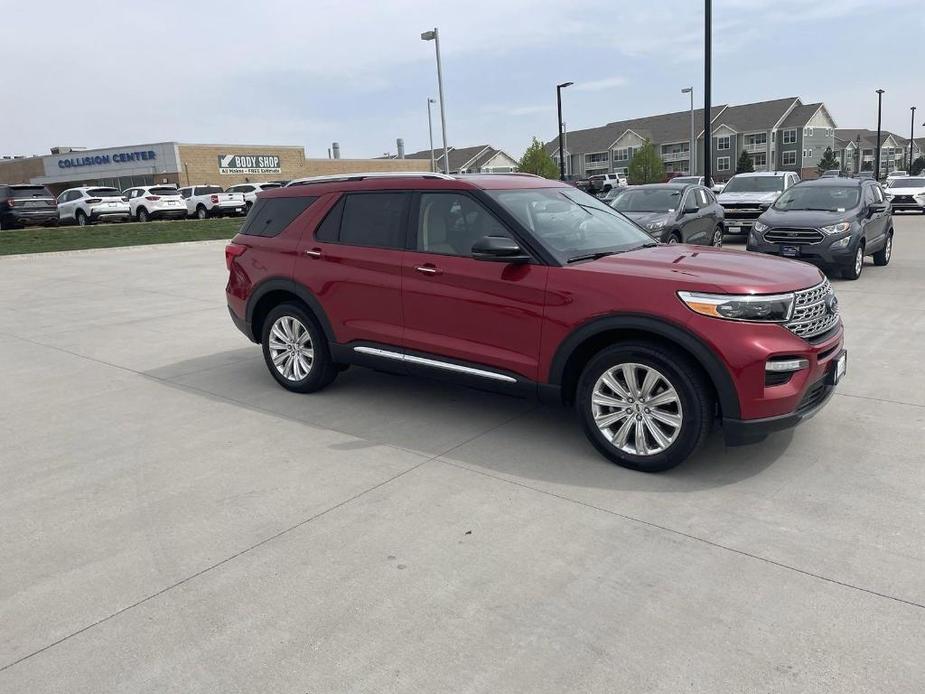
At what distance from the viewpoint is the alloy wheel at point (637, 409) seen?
172 inches

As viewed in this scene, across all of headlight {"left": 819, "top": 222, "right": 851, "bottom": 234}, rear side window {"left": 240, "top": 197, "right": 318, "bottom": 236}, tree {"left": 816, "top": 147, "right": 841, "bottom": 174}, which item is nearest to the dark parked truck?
headlight {"left": 819, "top": 222, "right": 851, "bottom": 234}

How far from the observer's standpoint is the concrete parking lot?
111 inches

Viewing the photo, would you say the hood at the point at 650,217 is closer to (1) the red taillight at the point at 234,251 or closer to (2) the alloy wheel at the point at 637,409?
(1) the red taillight at the point at 234,251

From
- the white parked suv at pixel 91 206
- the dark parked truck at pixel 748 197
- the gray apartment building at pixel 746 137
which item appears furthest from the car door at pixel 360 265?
the gray apartment building at pixel 746 137

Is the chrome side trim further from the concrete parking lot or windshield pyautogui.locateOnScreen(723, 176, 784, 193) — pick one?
windshield pyautogui.locateOnScreen(723, 176, 784, 193)

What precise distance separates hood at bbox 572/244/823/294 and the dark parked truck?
14506 mm

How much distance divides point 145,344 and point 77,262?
10.9m

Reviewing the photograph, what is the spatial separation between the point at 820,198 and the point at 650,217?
3061 mm

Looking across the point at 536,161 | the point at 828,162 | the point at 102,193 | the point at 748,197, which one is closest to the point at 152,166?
the point at 102,193

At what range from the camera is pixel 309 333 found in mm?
6188

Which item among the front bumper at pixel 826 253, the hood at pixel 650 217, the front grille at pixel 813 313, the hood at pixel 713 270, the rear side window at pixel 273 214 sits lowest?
the front bumper at pixel 826 253

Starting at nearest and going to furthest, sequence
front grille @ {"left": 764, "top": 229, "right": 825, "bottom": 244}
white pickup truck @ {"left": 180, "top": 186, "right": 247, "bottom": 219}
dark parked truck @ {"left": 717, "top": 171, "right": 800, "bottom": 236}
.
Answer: front grille @ {"left": 764, "top": 229, "right": 825, "bottom": 244}
dark parked truck @ {"left": 717, "top": 171, "right": 800, "bottom": 236}
white pickup truck @ {"left": 180, "top": 186, "right": 247, "bottom": 219}

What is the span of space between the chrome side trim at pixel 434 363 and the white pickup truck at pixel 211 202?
30.5 metres

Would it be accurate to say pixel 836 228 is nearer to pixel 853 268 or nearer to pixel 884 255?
pixel 853 268
